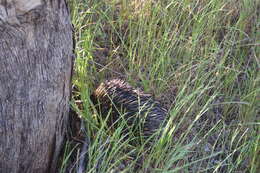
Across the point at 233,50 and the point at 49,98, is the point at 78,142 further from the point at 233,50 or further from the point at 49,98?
the point at 233,50

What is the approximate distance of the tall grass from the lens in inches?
78.9

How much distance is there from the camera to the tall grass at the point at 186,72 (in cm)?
200

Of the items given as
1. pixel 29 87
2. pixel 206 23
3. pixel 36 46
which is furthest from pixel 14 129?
pixel 206 23

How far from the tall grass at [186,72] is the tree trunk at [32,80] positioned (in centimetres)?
22

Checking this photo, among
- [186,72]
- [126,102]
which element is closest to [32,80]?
[126,102]

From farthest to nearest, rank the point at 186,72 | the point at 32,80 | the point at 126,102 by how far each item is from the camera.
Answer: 1. the point at 186,72
2. the point at 126,102
3. the point at 32,80

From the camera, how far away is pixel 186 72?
2.26 m

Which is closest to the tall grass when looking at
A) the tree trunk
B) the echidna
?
the echidna

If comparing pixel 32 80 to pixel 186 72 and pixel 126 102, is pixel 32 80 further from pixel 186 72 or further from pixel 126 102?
pixel 186 72

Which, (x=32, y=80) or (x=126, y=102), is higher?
(x=32, y=80)

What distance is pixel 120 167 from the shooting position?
78.0 inches

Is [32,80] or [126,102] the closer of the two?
[32,80]

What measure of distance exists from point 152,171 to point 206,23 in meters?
1.09

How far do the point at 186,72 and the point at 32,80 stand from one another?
3.11ft
